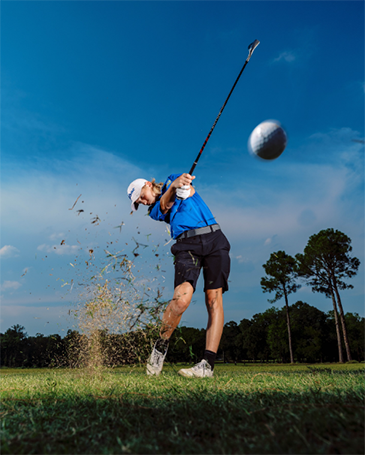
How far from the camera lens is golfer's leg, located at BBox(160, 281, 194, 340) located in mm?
3838

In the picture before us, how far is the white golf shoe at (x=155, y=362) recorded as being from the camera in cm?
391

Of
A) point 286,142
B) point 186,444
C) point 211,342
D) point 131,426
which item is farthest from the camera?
point 286,142

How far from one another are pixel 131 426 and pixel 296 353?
5017 cm

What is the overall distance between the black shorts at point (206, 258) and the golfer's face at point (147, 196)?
0.79 meters

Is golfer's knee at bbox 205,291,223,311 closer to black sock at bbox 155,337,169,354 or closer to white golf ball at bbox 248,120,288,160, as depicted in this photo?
black sock at bbox 155,337,169,354

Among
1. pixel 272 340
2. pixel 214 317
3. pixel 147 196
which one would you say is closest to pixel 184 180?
pixel 147 196

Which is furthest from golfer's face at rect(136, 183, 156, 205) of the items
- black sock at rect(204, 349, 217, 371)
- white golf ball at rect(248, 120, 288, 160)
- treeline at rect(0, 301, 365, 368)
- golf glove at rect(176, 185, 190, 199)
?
treeline at rect(0, 301, 365, 368)

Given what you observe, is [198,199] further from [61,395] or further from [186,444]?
[186,444]

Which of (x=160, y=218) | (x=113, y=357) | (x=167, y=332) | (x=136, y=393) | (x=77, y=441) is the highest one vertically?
(x=160, y=218)

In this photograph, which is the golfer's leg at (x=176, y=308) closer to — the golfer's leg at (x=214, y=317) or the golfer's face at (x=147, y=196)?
the golfer's leg at (x=214, y=317)

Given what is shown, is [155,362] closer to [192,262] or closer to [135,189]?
[192,262]

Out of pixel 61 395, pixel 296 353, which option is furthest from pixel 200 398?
pixel 296 353

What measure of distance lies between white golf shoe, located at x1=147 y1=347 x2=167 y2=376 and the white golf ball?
271 centimetres

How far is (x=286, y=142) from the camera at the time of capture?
4.31 m
